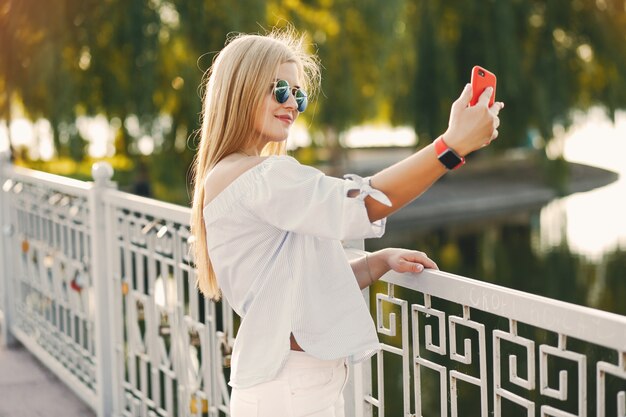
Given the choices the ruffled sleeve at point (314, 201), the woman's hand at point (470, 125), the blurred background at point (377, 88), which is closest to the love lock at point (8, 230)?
the ruffled sleeve at point (314, 201)

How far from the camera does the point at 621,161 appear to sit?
906 inches

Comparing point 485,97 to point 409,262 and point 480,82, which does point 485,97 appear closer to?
point 480,82

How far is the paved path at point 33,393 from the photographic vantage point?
390cm

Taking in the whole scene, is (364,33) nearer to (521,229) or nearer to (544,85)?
(544,85)

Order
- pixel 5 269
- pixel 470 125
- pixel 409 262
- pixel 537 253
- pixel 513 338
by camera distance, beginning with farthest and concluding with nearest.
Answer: pixel 537 253 < pixel 5 269 < pixel 409 262 < pixel 513 338 < pixel 470 125

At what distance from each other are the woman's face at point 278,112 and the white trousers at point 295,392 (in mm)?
413

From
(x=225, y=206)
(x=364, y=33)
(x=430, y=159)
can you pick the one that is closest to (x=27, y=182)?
(x=225, y=206)

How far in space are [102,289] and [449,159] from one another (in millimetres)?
2438

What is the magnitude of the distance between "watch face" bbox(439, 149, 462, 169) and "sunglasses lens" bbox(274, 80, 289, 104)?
0.36m

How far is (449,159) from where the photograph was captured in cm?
142

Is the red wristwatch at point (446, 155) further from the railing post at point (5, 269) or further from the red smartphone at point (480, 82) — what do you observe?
the railing post at point (5, 269)

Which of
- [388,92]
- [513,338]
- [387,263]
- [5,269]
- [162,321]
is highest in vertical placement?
[388,92]

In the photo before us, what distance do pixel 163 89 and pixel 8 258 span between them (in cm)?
525

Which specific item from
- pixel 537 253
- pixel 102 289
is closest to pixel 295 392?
pixel 102 289
